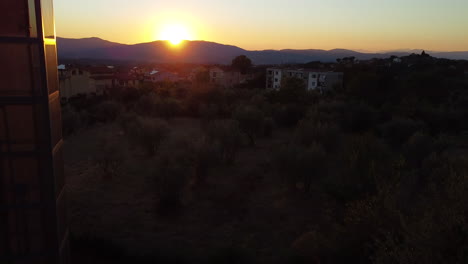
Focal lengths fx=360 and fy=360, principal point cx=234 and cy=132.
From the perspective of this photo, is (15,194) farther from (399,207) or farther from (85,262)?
(399,207)

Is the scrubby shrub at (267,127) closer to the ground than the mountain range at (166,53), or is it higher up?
closer to the ground

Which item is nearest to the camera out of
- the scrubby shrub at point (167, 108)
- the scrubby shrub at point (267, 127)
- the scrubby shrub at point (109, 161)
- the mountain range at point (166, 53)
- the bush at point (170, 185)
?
the bush at point (170, 185)

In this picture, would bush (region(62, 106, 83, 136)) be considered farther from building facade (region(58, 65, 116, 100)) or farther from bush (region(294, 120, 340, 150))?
building facade (region(58, 65, 116, 100))

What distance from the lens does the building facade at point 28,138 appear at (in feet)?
14.3

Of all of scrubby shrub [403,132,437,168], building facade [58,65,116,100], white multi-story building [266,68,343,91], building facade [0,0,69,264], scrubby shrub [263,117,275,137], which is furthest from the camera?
white multi-story building [266,68,343,91]

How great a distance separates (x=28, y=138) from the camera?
4.58m

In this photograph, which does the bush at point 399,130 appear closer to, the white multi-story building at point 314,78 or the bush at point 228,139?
the bush at point 228,139

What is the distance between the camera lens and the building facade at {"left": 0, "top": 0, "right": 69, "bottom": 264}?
4.36 meters

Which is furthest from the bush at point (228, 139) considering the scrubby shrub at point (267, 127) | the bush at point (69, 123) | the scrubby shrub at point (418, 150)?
the bush at point (69, 123)

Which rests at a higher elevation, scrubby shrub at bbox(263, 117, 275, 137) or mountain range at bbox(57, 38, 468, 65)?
mountain range at bbox(57, 38, 468, 65)

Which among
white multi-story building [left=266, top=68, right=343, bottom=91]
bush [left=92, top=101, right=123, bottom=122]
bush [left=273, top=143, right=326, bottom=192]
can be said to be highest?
white multi-story building [left=266, top=68, right=343, bottom=91]

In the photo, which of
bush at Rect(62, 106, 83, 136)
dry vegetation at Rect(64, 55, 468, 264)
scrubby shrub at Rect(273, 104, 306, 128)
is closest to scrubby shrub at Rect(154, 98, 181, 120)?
dry vegetation at Rect(64, 55, 468, 264)

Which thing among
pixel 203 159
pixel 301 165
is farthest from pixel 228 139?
pixel 301 165

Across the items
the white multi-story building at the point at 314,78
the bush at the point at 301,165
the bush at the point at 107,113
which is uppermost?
the white multi-story building at the point at 314,78
